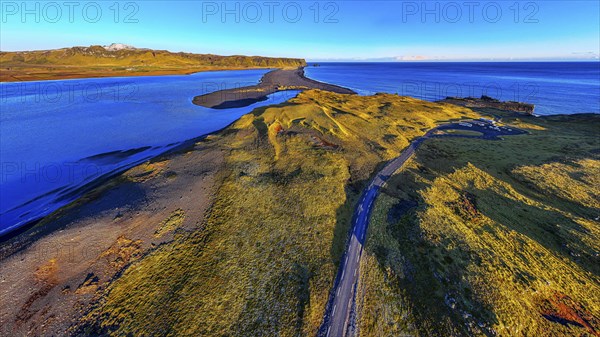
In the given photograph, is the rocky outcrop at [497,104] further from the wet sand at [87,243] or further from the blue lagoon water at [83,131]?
the wet sand at [87,243]

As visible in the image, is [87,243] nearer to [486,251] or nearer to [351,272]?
[351,272]

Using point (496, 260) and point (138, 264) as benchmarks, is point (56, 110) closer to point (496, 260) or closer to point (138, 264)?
point (138, 264)

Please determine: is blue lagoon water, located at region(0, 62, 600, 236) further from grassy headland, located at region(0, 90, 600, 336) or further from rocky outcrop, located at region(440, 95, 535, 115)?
grassy headland, located at region(0, 90, 600, 336)

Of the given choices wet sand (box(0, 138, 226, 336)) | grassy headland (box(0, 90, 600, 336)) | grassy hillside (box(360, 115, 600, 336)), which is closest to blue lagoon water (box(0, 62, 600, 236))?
wet sand (box(0, 138, 226, 336))

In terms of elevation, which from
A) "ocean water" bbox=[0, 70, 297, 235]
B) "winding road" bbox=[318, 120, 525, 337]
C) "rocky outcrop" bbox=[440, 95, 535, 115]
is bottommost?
"winding road" bbox=[318, 120, 525, 337]

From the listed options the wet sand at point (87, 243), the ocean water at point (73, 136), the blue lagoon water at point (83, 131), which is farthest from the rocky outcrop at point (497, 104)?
the wet sand at point (87, 243)

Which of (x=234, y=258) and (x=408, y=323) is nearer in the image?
(x=408, y=323)

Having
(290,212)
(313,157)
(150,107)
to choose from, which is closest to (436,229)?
(290,212)
